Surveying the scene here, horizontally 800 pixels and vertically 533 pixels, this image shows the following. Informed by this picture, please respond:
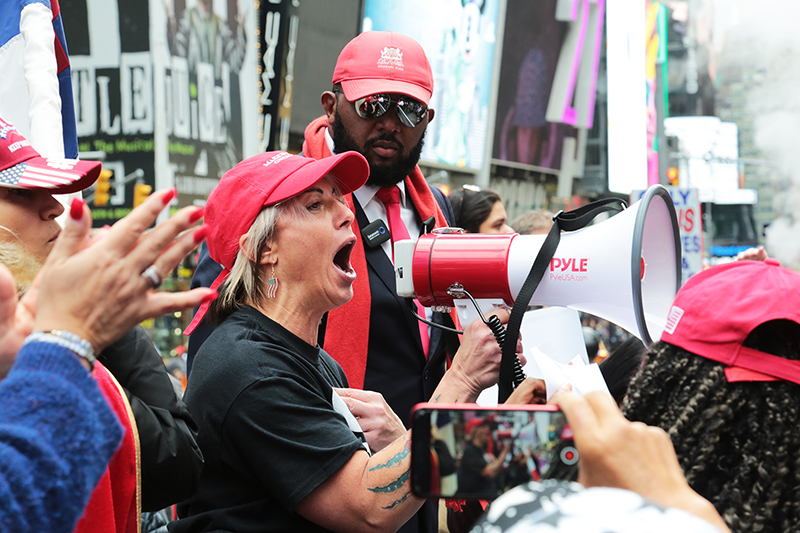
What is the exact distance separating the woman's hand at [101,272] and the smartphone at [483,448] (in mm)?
427

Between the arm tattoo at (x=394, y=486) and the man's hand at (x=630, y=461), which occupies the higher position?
the man's hand at (x=630, y=461)

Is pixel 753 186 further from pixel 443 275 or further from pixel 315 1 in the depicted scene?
pixel 443 275

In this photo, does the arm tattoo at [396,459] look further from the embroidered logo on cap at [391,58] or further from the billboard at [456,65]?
Answer: the billboard at [456,65]

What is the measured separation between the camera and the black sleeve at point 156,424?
1.65 m

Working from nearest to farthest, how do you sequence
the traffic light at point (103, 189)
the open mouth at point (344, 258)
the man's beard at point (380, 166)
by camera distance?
the open mouth at point (344, 258) < the man's beard at point (380, 166) < the traffic light at point (103, 189)

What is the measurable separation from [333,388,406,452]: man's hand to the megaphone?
1.31ft

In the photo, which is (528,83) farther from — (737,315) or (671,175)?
(737,315)

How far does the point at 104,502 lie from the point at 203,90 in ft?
27.4

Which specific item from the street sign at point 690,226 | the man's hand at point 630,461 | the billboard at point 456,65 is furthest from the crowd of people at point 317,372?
the billboard at point 456,65

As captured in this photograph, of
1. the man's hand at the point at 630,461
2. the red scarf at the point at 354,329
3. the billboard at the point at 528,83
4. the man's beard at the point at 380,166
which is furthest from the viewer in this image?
the billboard at the point at 528,83

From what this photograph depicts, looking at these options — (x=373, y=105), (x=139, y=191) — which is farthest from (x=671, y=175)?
(x=373, y=105)

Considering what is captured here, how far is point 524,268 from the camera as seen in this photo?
220 centimetres

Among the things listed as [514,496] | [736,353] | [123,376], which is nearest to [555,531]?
[514,496]

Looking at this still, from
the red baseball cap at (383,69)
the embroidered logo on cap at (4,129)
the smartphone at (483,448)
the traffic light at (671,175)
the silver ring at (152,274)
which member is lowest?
the traffic light at (671,175)
